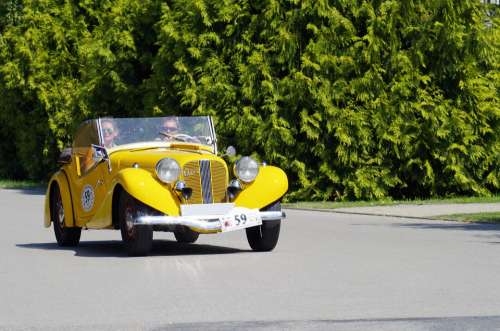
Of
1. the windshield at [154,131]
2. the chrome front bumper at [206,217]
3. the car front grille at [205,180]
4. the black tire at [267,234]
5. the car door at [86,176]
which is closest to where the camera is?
the chrome front bumper at [206,217]

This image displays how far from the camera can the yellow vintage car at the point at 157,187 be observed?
527 inches

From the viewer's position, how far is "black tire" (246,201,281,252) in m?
14.1

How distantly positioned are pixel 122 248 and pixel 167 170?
1952 millimetres

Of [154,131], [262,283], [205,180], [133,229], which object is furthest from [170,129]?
[262,283]

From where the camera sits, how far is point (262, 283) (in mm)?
10852

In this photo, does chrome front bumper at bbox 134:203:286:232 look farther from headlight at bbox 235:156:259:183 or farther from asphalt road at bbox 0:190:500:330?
headlight at bbox 235:156:259:183

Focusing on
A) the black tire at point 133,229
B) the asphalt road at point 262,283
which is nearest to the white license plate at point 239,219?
the asphalt road at point 262,283

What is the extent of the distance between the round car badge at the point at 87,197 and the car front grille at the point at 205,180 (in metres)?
1.54

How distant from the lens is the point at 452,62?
26812 millimetres

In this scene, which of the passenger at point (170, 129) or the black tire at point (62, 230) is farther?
the black tire at point (62, 230)

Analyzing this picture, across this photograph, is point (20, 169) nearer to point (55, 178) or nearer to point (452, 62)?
point (452, 62)

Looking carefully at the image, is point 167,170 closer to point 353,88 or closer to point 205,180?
point 205,180

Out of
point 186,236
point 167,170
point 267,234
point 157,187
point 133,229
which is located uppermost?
point 167,170

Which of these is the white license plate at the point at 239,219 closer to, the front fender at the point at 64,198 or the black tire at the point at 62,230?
the front fender at the point at 64,198
